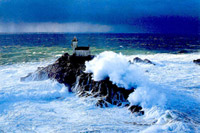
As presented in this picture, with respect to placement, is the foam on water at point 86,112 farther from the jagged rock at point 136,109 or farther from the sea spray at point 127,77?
the jagged rock at point 136,109

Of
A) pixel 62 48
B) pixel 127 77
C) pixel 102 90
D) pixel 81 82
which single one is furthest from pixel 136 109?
pixel 62 48

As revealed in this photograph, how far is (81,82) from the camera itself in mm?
19422

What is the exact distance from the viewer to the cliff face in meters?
16.3

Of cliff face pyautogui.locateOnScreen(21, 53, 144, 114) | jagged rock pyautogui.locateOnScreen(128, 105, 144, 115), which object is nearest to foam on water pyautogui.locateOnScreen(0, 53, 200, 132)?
→ jagged rock pyautogui.locateOnScreen(128, 105, 144, 115)

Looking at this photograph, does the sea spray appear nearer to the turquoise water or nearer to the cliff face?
the cliff face

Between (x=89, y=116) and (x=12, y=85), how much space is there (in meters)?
11.9

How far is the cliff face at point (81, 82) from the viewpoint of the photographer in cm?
1631

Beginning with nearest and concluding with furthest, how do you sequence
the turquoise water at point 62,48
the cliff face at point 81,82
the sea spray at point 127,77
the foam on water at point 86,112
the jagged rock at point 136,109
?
the foam on water at point 86,112, the jagged rock at point 136,109, the sea spray at point 127,77, the cliff face at point 81,82, the turquoise water at point 62,48

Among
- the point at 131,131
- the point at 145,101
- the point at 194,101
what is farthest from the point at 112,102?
the point at 194,101

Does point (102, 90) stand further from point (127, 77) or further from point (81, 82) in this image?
point (81, 82)

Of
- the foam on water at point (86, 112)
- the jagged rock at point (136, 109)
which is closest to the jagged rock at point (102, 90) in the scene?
the foam on water at point (86, 112)

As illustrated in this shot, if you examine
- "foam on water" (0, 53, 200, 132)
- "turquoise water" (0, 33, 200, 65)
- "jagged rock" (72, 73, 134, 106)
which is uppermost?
"turquoise water" (0, 33, 200, 65)

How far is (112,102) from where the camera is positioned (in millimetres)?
16031

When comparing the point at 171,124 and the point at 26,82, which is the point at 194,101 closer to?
the point at 171,124
